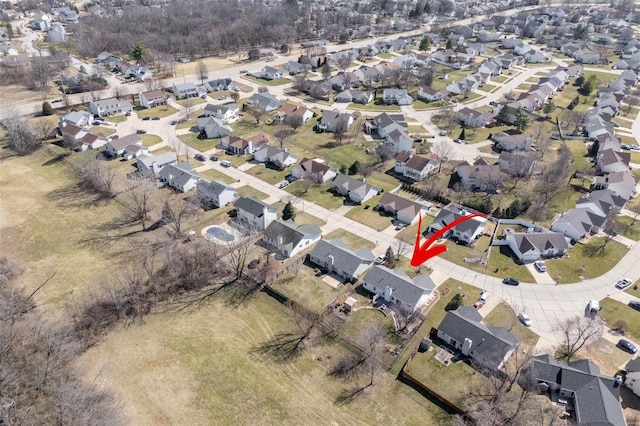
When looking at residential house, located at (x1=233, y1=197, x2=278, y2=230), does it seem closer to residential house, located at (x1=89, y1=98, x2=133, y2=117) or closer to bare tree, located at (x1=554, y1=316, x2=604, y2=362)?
bare tree, located at (x1=554, y1=316, x2=604, y2=362)

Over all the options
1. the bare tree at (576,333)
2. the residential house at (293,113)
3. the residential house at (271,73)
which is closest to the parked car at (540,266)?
the bare tree at (576,333)

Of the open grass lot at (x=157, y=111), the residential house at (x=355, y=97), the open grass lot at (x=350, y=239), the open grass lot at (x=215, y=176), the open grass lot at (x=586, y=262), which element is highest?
the residential house at (x=355, y=97)

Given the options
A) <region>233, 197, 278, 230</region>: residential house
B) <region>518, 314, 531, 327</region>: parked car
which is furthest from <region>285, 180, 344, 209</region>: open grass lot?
<region>518, 314, 531, 327</region>: parked car

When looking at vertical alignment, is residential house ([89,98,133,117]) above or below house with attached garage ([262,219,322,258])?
above

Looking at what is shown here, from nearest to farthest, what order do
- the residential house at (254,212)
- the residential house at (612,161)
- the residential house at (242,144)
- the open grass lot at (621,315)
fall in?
1. the open grass lot at (621,315)
2. the residential house at (254,212)
3. the residential house at (612,161)
4. the residential house at (242,144)

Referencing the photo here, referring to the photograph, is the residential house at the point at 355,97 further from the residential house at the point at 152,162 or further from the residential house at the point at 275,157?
the residential house at the point at 152,162
